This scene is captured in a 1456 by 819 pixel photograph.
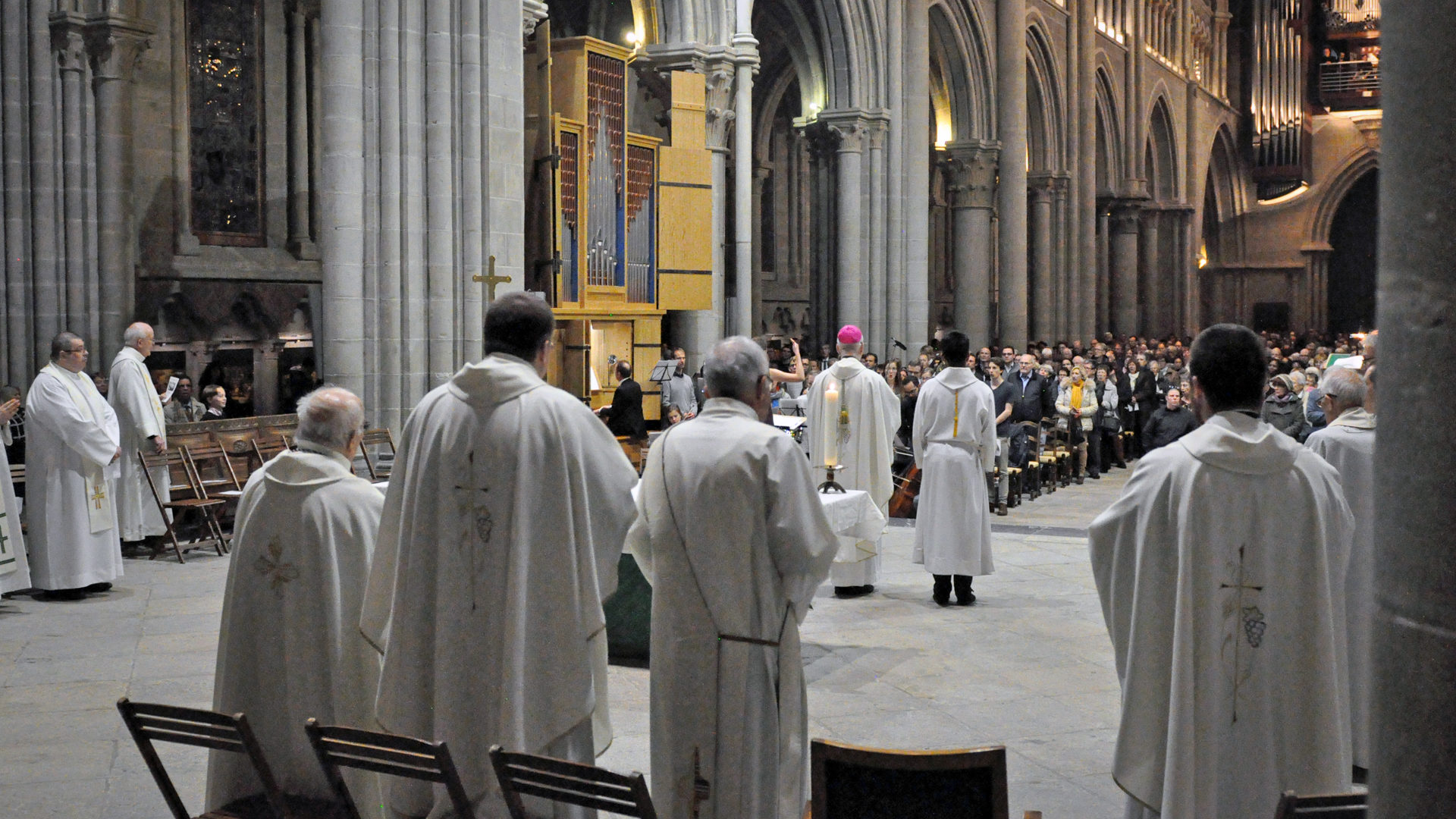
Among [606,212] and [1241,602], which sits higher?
[606,212]

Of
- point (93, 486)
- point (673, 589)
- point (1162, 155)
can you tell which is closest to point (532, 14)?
point (93, 486)

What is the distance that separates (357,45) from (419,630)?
8921 millimetres

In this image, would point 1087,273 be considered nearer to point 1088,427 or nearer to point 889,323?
point 889,323

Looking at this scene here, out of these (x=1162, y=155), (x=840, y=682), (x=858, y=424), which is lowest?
(x=840, y=682)

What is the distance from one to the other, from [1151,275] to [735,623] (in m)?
37.4

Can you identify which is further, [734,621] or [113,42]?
[113,42]

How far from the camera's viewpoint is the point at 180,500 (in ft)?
35.1

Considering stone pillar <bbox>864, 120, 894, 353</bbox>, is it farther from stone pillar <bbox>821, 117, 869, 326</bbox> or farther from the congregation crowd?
the congregation crowd

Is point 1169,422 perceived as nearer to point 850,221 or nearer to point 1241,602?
point 850,221

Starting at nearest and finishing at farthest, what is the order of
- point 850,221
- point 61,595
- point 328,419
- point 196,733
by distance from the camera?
point 196,733, point 328,419, point 61,595, point 850,221

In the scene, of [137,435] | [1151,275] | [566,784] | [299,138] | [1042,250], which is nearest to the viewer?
[566,784]

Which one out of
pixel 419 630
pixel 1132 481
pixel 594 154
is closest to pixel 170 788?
pixel 419 630

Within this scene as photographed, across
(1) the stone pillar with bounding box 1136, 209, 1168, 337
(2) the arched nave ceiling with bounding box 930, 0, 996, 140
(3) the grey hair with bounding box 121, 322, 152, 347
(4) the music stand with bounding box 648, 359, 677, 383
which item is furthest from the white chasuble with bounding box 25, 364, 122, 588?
(1) the stone pillar with bounding box 1136, 209, 1168, 337

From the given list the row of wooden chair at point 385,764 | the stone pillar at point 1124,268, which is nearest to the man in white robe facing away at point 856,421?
the row of wooden chair at point 385,764
